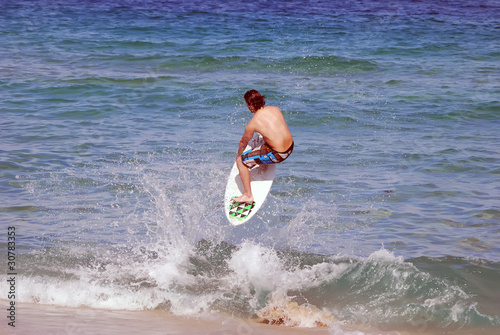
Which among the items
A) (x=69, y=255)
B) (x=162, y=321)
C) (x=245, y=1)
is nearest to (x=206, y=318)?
(x=162, y=321)

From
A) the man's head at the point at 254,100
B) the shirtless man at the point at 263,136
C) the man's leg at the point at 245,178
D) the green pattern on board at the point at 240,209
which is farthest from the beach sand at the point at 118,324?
the man's head at the point at 254,100

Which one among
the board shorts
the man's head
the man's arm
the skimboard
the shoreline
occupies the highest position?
the man's head

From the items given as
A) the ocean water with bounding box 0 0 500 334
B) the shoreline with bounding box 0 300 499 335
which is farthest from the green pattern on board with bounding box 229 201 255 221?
the shoreline with bounding box 0 300 499 335

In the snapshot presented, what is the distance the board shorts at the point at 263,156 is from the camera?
8.16 m

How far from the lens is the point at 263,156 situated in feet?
27.0

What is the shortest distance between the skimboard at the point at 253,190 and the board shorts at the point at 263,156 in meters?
0.22

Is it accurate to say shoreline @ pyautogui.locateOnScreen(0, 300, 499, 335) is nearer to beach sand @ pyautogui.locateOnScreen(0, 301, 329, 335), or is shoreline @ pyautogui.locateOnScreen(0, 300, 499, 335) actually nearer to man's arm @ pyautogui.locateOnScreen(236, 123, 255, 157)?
beach sand @ pyautogui.locateOnScreen(0, 301, 329, 335)

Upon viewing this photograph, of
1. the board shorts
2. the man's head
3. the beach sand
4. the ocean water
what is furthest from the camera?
the board shorts

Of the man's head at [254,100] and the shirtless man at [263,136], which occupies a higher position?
the man's head at [254,100]

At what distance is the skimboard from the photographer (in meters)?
8.22

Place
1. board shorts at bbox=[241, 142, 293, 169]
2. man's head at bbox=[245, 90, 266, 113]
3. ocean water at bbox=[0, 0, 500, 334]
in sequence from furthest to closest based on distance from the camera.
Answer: board shorts at bbox=[241, 142, 293, 169], man's head at bbox=[245, 90, 266, 113], ocean water at bbox=[0, 0, 500, 334]

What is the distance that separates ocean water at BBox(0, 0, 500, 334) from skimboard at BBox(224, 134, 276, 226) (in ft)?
0.87

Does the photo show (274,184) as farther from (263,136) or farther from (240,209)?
(263,136)

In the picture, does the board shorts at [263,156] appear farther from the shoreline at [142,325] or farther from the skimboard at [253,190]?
the shoreline at [142,325]
